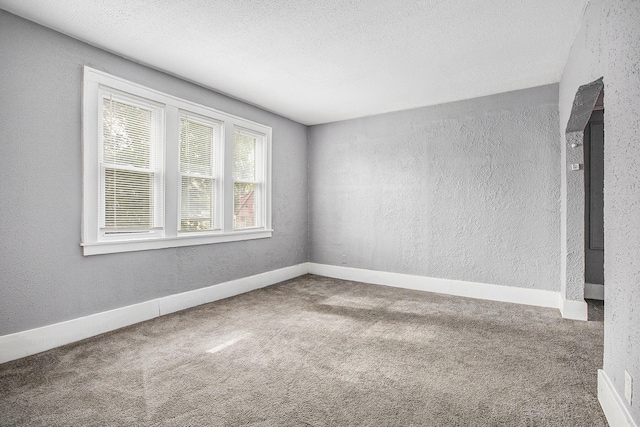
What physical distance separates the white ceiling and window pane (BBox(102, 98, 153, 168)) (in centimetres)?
53

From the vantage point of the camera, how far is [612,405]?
5.89 ft

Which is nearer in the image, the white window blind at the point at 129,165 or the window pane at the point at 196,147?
the white window blind at the point at 129,165

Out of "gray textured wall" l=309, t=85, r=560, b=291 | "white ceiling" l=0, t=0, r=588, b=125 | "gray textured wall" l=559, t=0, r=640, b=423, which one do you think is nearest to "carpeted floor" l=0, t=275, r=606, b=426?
"gray textured wall" l=559, t=0, r=640, b=423

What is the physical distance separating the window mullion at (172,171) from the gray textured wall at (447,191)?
265 centimetres

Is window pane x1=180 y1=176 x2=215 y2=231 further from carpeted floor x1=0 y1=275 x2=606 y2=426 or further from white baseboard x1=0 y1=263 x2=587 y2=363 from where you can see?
carpeted floor x1=0 y1=275 x2=606 y2=426

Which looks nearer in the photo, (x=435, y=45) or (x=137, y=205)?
(x=435, y=45)

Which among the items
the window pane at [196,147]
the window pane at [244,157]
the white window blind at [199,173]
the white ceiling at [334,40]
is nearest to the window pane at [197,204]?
the white window blind at [199,173]

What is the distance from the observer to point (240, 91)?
4312 mm

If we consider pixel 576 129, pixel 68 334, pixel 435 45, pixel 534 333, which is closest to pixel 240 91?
pixel 435 45

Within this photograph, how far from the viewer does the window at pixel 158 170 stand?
3.11m

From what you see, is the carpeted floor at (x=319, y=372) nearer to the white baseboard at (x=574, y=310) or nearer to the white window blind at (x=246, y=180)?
the white baseboard at (x=574, y=310)

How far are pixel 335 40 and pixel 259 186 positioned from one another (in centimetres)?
265

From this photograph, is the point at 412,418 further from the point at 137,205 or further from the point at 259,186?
the point at 259,186

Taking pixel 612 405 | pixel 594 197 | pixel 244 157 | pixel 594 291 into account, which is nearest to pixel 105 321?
pixel 244 157
